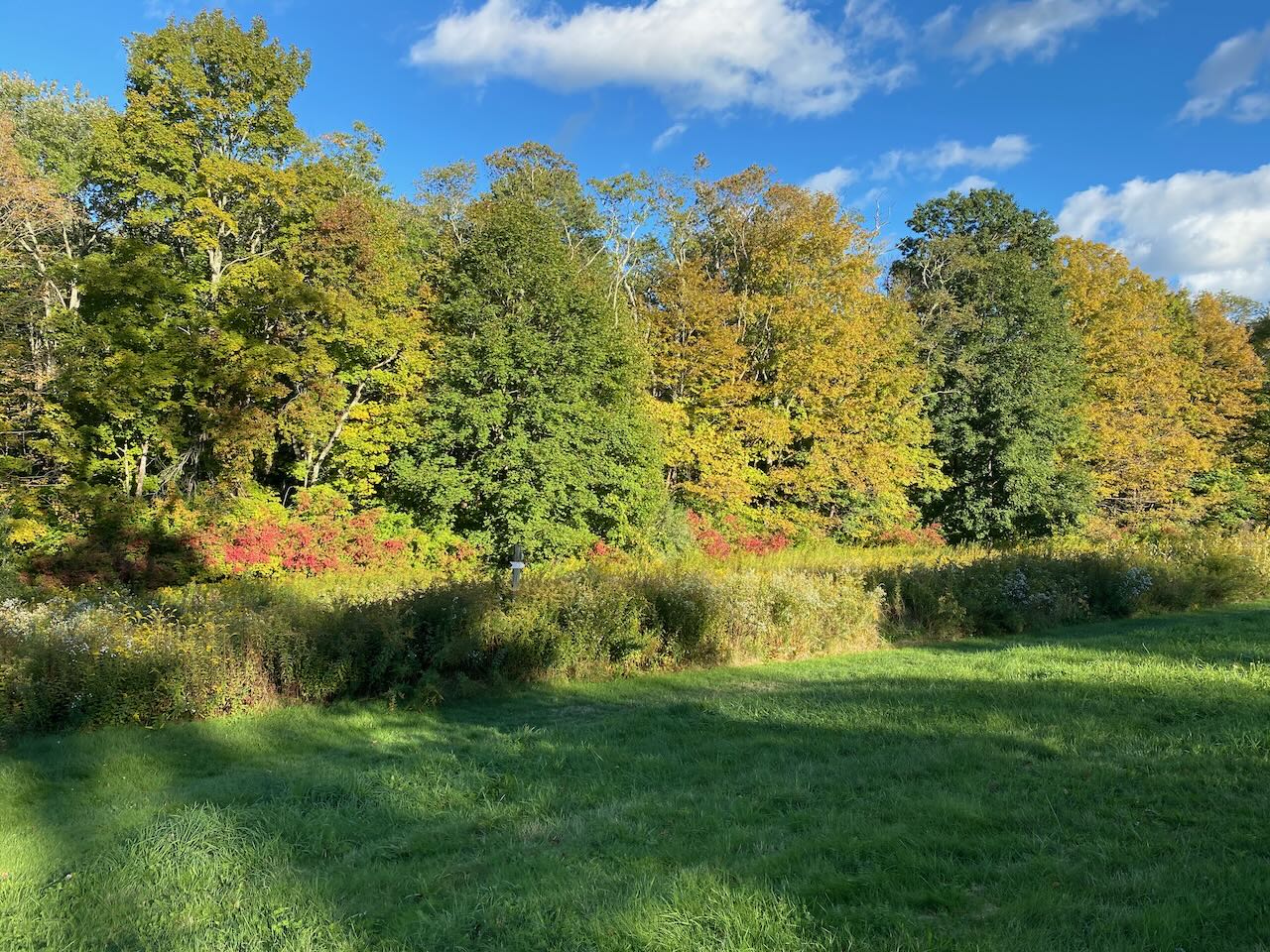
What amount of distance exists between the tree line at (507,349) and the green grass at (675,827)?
1322 centimetres

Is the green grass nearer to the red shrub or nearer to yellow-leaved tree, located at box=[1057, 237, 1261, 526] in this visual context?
the red shrub

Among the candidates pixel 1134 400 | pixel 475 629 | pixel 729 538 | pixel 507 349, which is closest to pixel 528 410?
pixel 507 349

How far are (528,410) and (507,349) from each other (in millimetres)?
1794

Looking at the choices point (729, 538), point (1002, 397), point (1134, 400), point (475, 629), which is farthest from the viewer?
point (1134, 400)

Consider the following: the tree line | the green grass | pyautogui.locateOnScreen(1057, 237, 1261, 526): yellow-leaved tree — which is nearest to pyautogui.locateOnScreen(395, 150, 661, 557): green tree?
the tree line

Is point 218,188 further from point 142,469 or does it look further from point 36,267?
point 142,469

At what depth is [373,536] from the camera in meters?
18.9

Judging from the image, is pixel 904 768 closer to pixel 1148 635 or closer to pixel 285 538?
pixel 1148 635

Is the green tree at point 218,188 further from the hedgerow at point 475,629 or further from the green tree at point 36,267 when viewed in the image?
the hedgerow at point 475,629

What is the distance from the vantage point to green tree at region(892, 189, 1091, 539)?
2875 cm

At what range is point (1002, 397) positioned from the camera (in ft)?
95.7

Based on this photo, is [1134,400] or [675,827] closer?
[675,827]

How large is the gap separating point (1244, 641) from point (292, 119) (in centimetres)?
2463

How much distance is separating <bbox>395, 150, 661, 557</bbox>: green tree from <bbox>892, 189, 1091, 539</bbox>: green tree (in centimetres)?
1456
